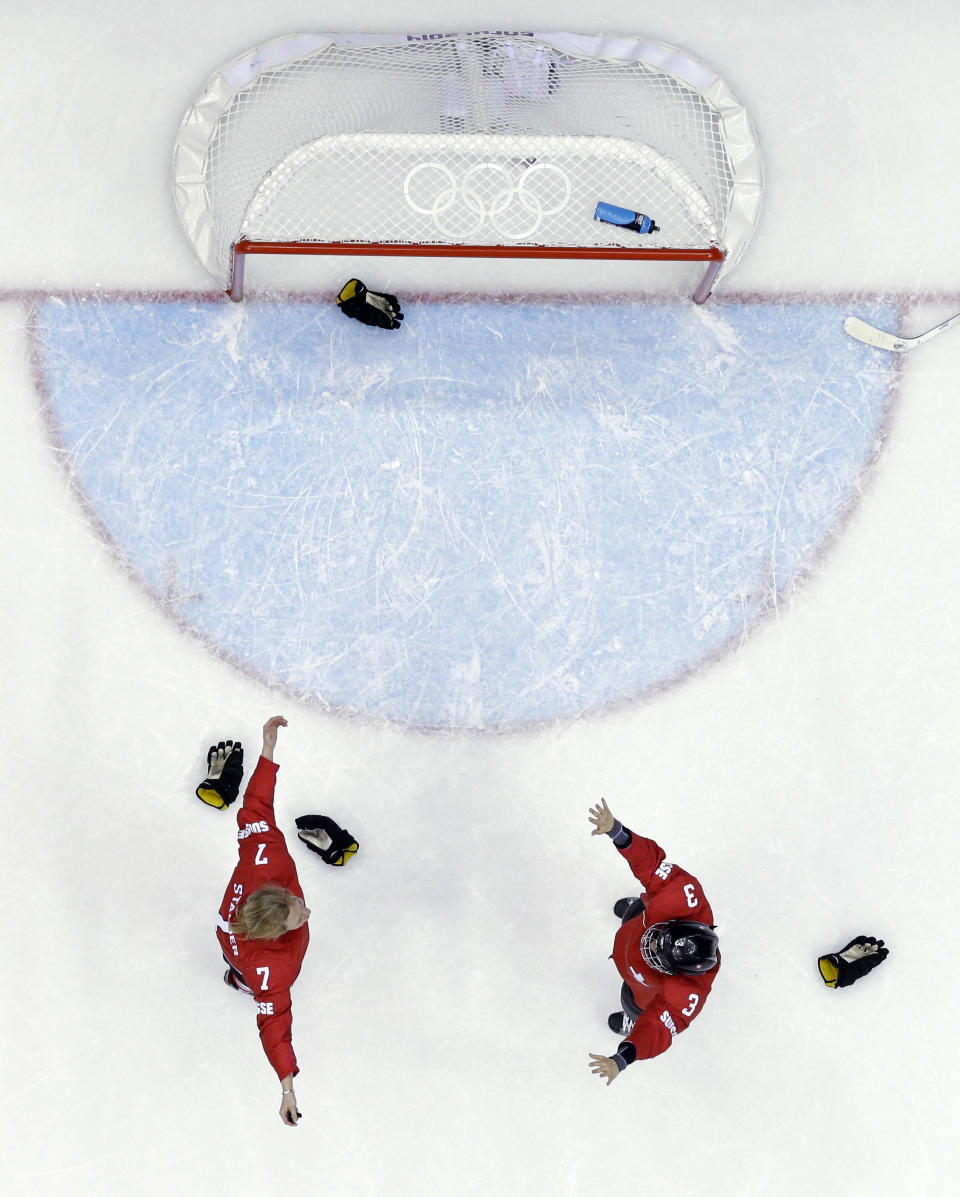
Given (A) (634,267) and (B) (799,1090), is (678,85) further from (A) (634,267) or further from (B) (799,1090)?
(B) (799,1090)

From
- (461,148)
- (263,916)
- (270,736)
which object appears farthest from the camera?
(461,148)

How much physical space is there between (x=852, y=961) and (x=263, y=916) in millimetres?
2727

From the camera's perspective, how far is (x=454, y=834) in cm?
454

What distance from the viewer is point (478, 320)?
180 inches

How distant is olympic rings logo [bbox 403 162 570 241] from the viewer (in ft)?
14.5

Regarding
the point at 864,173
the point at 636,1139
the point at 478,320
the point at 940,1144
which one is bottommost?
the point at 636,1139

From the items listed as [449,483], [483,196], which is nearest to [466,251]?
[483,196]

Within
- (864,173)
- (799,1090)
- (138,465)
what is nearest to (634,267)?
(864,173)

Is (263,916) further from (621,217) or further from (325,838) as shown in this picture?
(621,217)

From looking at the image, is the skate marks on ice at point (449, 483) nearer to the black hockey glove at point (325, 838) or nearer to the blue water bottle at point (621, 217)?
the blue water bottle at point (621, 217)

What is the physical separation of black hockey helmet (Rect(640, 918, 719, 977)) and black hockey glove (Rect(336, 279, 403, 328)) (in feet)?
9.36

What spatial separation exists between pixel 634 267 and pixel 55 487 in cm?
289

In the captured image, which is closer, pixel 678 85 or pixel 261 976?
pixel 261 976

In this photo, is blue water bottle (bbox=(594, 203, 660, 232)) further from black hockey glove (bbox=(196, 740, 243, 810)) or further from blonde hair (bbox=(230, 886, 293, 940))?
blonde hair (bbox=(230, 886, 293, 940))
